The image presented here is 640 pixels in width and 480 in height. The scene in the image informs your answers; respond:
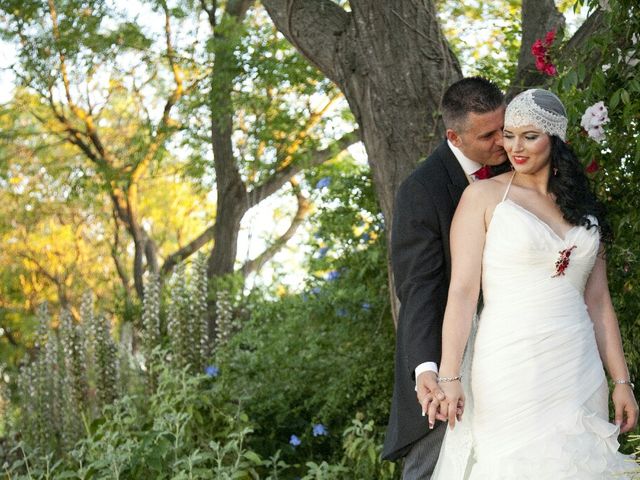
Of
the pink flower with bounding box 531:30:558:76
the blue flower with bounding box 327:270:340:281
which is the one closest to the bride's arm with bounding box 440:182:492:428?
the pink flower with bounding box 531:30:558:76

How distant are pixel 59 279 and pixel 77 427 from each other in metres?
17.1

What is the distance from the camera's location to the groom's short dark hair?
3.68 metres

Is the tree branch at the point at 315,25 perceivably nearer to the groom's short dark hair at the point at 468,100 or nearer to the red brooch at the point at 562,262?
the groom's short dark hair at the point at 468,100

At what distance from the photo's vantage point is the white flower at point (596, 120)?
4.46 m

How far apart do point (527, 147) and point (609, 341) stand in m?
0.67

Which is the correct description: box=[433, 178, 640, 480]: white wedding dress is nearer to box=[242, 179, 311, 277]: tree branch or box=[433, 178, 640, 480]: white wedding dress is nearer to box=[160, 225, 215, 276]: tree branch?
box=[242, 179, 311, 277]: tree branch

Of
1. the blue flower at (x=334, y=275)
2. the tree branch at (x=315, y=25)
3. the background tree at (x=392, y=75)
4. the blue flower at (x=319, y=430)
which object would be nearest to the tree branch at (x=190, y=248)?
the blue flower at (x=334, y=275)

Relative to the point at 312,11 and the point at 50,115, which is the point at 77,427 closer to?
the point at 312,11

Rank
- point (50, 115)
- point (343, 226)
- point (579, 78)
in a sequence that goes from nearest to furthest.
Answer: point (579, 78), point (343, 226), point (50, 115)

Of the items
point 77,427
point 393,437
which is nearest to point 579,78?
point 393,437

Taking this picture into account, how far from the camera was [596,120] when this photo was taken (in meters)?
4.46

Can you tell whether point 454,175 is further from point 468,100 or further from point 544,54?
point 544,54

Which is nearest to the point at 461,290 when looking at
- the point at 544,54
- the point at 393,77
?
the point at 544,54

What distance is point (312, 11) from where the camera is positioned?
19.5 ft
